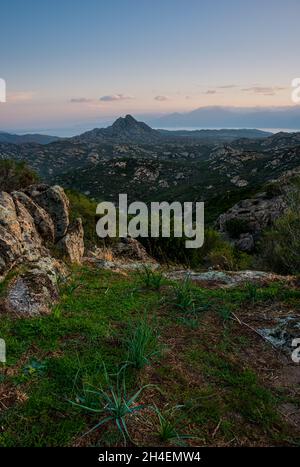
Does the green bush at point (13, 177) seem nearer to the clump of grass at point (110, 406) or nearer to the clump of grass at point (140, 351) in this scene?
the clump of grass at point (140, 351)

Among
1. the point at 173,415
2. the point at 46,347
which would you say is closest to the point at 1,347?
the point at 46,347

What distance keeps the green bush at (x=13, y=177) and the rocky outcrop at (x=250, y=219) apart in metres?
22.9

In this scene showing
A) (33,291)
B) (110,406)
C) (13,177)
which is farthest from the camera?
(13,177)

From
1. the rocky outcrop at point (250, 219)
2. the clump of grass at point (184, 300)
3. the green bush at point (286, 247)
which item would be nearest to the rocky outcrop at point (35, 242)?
the clump of grass at point (184, 300)

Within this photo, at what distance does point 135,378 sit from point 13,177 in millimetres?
18328

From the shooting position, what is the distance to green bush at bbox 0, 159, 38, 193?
19617 millimetres

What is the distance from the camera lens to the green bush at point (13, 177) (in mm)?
19617

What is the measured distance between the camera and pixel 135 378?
15.9ft

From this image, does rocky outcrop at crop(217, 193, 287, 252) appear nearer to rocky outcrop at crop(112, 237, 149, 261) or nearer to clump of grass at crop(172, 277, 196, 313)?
rocky outcrop at crop(112, 237, 149, 261)

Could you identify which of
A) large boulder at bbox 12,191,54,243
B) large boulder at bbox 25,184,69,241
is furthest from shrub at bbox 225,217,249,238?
large boulder at bbox 12,191,54,243

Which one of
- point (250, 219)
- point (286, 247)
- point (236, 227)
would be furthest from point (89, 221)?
point (250, 219)

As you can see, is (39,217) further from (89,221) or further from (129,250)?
(89,221)

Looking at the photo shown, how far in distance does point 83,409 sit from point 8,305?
3.23m

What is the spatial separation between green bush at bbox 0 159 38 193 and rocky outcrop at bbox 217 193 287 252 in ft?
75.2
